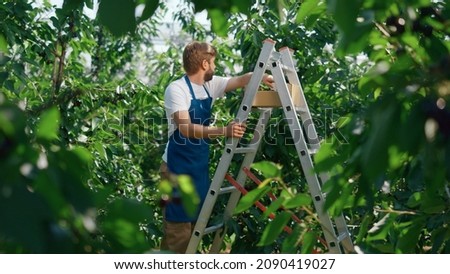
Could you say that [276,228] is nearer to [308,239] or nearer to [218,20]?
[308,239]

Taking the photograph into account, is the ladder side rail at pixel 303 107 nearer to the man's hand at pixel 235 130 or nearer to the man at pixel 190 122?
the man at pixel 190 122

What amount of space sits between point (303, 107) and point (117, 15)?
10.4ft

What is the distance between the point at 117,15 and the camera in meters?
1.33

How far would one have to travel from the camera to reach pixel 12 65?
15.6ft

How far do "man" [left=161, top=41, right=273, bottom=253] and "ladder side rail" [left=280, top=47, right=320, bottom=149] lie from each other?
0.45ft

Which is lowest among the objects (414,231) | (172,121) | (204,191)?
(204,191)

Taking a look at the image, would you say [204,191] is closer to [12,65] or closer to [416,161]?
[12,65]

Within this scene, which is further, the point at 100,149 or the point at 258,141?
the point at 100,149

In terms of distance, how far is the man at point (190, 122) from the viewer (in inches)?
175

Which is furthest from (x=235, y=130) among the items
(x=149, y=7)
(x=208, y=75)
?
(x=149, y=7)

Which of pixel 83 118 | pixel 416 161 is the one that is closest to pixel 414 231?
pixel 416 161

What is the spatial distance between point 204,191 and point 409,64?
10.1 ft

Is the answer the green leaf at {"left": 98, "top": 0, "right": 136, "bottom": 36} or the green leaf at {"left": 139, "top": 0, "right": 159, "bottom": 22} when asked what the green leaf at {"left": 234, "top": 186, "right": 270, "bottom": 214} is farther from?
the green leaf at {"left": 98, "top": 0, "right": 136, "bottom": 36}

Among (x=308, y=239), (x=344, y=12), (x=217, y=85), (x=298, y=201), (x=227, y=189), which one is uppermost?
(x=344, y=12)
